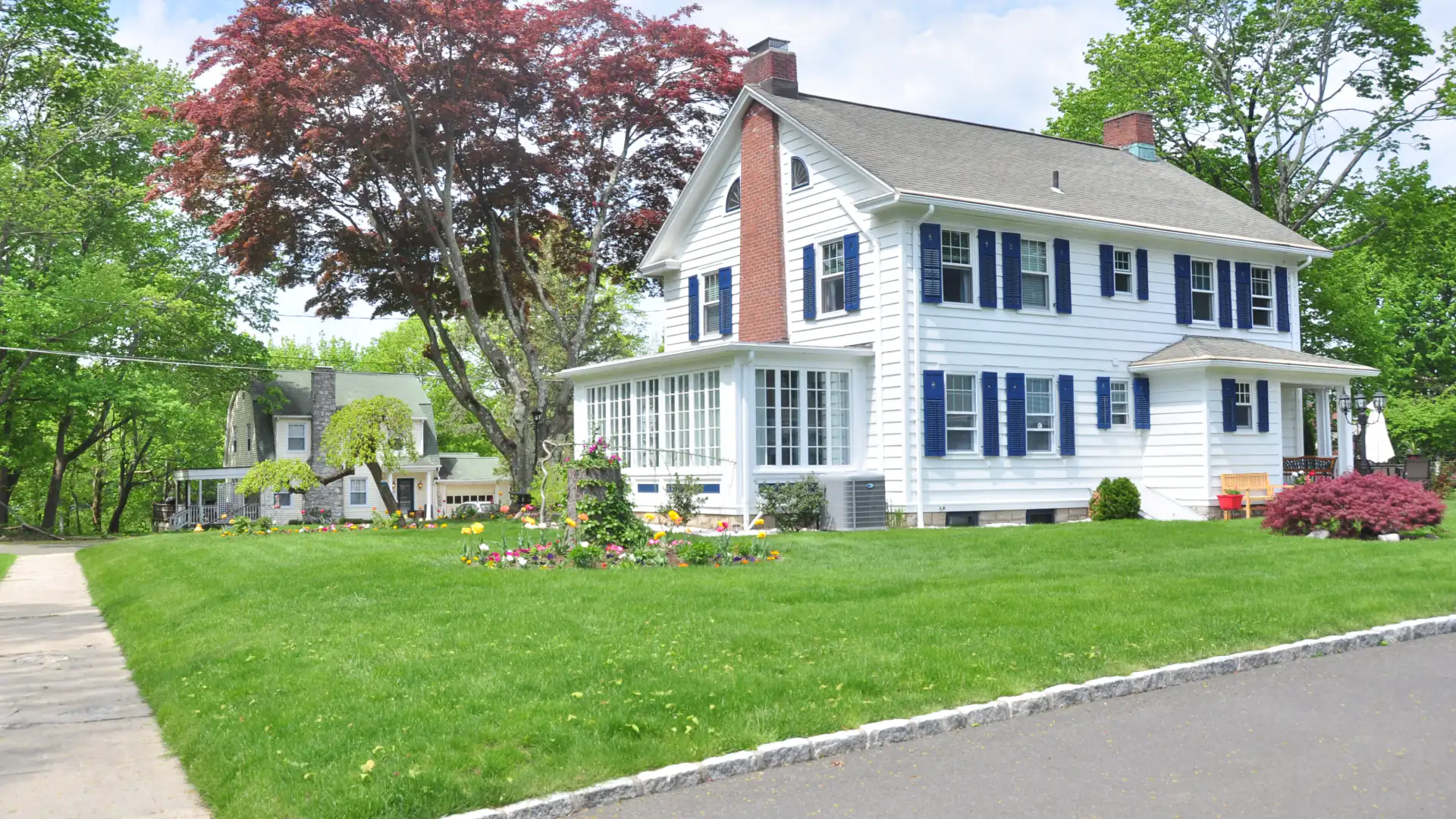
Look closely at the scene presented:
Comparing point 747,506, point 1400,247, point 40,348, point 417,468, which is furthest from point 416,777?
point 417,468

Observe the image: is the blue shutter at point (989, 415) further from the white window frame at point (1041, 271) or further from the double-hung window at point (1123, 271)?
the double-hung window at point (1123, 271)

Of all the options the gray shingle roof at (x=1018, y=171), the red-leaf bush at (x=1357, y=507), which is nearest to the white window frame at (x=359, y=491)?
the gray shingle roof at (x=1018, y=171)

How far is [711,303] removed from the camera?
80.8 feet

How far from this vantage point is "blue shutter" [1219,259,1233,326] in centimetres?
2361

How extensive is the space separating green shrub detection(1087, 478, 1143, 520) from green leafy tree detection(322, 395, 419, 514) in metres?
14.3

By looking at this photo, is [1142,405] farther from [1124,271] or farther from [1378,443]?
[1378,443]

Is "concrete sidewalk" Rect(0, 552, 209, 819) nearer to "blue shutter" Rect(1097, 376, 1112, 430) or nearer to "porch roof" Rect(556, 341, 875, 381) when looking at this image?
"porch roof" Rect(556, 341, 875, 381)

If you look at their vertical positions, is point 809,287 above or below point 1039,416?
above

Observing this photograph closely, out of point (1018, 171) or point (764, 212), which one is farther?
point (1018, 171)

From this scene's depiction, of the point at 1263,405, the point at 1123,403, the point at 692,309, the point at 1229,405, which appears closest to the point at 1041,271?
the point at 1123,403

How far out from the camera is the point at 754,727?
250 inches

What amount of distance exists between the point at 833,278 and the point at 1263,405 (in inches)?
333

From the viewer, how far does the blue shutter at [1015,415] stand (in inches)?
810

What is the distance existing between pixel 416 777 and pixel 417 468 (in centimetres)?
4395
